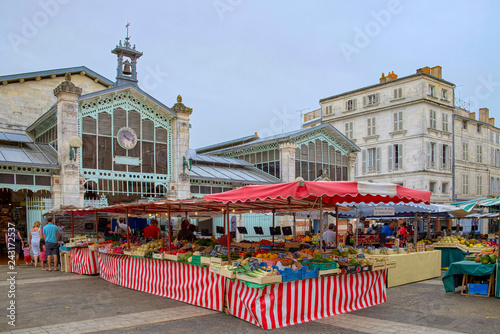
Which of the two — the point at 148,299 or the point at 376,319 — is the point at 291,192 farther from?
the point at 148,299

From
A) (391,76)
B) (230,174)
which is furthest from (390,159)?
(230,174)

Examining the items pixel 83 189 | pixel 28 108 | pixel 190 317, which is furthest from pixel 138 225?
pixel 190 317

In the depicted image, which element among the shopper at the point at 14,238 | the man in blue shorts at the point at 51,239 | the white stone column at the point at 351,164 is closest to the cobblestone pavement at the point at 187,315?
the man in blue shorts at the point at 51,239

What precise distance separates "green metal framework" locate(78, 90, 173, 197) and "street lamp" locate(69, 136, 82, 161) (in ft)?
2.00

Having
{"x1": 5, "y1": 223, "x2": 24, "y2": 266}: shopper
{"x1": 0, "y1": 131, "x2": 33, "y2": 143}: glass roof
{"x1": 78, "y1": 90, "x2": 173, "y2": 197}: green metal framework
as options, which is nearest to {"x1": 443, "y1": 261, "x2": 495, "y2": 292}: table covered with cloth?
{"x1": 78, "y1": 90, "x2": 173, "y2": 197}: green metal framework

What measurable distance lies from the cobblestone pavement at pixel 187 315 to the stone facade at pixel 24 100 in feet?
42.9

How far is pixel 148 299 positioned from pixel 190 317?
1998mm

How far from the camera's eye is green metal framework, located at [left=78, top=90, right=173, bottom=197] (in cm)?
1742

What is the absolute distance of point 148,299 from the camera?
29.3ft

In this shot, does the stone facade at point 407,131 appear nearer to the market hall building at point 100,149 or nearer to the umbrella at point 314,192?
the market hall building at point 100,149

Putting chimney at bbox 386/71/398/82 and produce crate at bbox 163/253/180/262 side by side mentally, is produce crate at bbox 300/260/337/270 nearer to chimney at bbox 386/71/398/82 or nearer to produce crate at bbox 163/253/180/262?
produce crate at bbox 163/253/180/262

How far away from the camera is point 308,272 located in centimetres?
705

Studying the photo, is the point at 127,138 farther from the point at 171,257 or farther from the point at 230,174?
the point at 171,257

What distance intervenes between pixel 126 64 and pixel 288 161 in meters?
10.6
